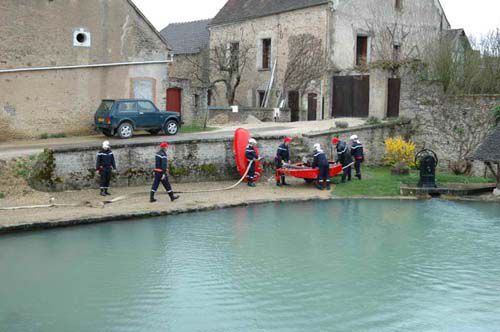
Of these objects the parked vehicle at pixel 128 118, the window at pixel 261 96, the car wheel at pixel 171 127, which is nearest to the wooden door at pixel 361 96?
the window at pixel 261 96

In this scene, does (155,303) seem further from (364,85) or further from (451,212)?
(364,85)

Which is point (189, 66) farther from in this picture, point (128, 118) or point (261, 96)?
point (128, 118)

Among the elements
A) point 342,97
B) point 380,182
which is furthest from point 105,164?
point 342,97

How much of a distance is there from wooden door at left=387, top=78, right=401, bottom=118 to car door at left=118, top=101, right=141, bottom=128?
10.4 metres

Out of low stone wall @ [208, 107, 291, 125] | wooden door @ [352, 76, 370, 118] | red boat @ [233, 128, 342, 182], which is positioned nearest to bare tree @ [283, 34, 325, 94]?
low stone wall @ [208, 107, 291, 125]

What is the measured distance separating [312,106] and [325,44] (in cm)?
307

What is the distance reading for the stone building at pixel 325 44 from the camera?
28.5m

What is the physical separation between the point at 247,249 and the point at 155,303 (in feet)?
11.8

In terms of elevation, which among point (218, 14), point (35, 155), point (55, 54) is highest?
point (218, 14)

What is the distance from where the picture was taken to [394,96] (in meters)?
25.3

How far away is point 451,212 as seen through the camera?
1695cm

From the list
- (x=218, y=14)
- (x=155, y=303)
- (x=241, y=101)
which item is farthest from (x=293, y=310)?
(x=218, y=14)

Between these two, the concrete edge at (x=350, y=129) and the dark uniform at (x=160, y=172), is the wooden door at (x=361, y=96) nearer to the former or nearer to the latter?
the concrete edge at (x=350, y=129)

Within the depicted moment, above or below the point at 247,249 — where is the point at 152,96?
above
